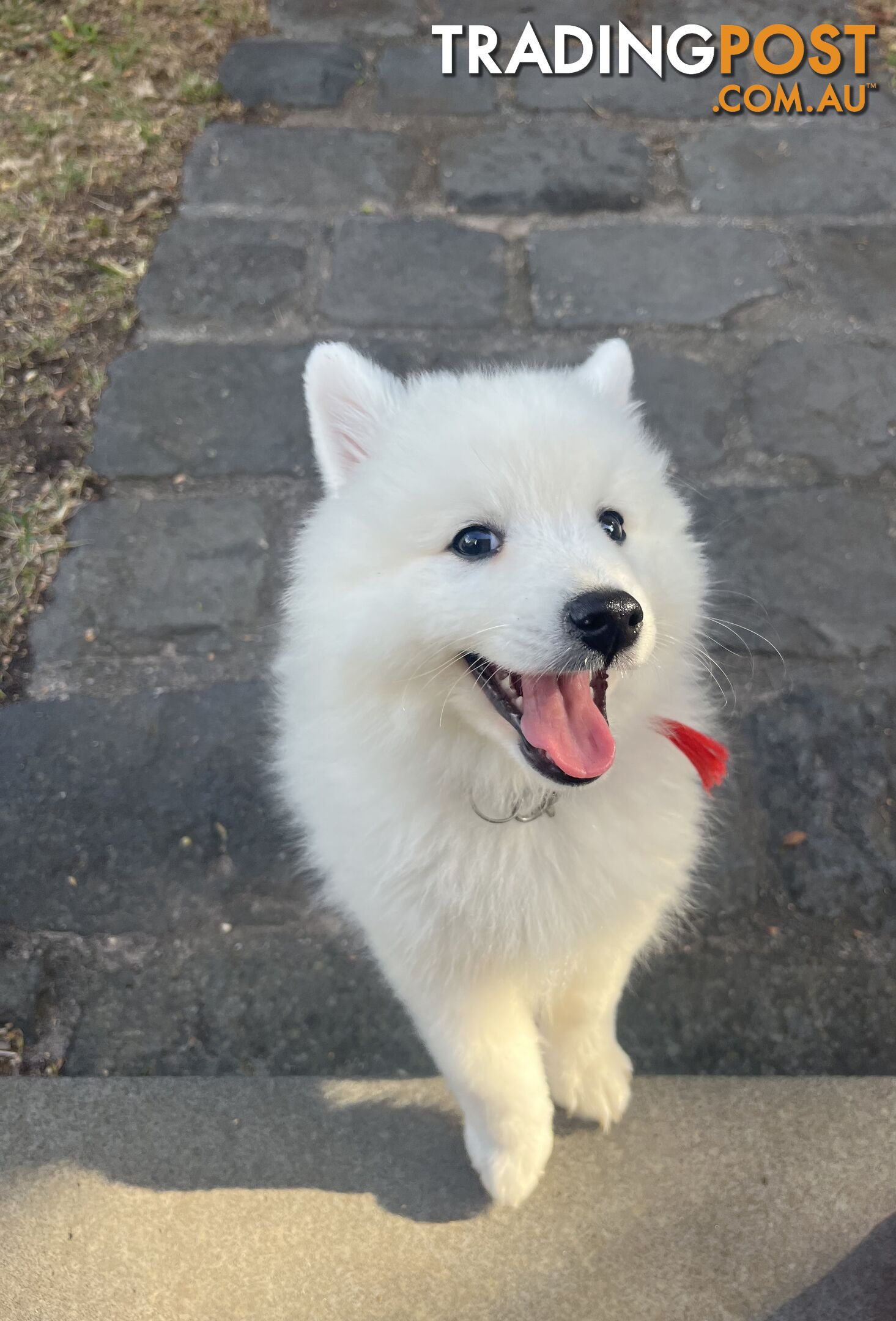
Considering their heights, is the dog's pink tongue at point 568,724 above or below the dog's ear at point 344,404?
below

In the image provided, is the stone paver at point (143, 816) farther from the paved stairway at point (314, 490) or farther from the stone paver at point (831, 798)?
the stone paver at point (831, 798)

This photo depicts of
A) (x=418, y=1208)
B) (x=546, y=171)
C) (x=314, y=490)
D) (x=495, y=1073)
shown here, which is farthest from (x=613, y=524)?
(x=546, y=171)

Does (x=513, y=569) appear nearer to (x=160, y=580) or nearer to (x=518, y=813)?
(x=518, y=813)

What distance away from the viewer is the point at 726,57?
435 centimetres

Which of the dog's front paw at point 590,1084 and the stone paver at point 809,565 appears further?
the stone paver at point 809,565

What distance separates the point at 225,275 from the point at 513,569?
2.56 meters

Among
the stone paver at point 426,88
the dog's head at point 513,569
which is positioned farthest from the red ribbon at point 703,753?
the stone paver at point 426,88

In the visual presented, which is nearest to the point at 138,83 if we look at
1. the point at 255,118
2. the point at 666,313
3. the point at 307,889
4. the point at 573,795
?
the point at 255,118

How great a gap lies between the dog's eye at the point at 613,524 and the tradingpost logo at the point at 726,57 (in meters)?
3.37

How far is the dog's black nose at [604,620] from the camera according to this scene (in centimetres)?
135

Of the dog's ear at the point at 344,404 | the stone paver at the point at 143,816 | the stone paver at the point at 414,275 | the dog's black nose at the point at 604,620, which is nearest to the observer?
the dog's black nose at the point at 604,620

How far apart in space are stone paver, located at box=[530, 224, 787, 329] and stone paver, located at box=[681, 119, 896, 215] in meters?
0.24

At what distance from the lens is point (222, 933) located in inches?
88.2

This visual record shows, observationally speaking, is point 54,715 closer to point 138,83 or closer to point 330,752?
point 330,752
